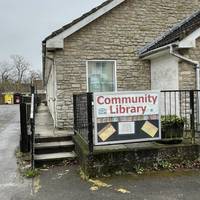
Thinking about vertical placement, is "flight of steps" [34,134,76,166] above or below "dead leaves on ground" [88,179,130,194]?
above

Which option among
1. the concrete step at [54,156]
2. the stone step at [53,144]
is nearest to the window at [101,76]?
the stone step at [53,144]

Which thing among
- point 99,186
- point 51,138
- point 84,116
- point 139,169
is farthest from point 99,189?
point 51,138

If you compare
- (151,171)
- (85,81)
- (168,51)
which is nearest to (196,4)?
(168,51)

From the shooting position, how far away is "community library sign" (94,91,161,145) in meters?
6.49

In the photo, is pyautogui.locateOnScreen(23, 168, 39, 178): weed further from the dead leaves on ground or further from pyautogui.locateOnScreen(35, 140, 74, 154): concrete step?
the dead leaves on ground

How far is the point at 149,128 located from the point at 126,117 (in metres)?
0.60

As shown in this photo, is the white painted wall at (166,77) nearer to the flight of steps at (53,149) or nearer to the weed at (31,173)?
the flight of steps at (53,149)

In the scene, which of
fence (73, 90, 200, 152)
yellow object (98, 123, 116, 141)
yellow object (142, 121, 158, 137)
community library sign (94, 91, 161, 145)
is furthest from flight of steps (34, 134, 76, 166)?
yellow object (142, 121, 158, 137)

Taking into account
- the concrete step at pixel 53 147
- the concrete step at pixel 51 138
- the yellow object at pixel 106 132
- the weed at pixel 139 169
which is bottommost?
the weed at pixel 139 169

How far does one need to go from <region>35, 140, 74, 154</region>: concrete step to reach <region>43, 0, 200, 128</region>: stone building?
7.79 ft

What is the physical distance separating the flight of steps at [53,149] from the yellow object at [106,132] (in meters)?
1.39

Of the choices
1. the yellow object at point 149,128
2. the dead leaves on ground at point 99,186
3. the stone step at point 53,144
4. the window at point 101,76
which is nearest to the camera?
the dead leaves on ground at point 99,186

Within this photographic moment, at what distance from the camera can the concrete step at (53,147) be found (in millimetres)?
7816

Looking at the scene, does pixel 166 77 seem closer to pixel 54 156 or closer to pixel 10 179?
pixel 54 156
